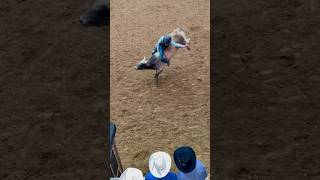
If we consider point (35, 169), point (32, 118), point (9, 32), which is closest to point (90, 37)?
point (9, 32)

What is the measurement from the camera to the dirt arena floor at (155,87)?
35.3 ft

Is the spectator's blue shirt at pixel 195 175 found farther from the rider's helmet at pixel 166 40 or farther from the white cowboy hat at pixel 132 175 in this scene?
the rider's helmet at pixel 166 40

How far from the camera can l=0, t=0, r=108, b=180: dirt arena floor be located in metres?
10.5

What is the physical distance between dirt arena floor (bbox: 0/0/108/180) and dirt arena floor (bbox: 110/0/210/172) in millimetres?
349

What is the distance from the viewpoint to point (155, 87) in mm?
11906

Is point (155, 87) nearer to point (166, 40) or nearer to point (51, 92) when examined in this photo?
point (166, 40)

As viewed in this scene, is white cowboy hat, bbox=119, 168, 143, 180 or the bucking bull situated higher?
the bucking bull
